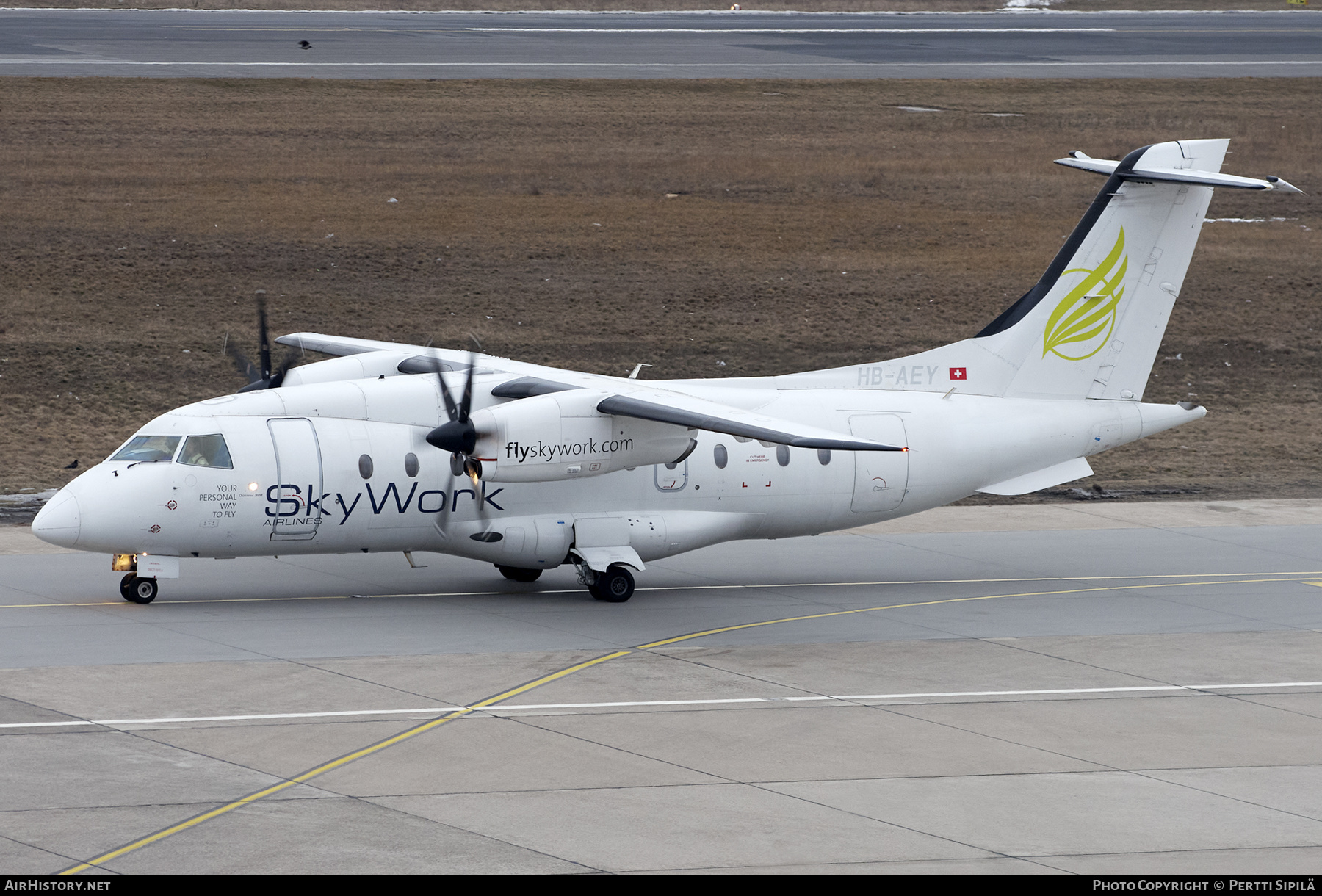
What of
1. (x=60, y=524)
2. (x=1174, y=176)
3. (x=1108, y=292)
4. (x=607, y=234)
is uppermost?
(x=607, y=234)

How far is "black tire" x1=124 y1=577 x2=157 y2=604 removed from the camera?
22906mm

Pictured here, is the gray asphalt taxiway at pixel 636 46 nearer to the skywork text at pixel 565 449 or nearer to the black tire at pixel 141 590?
the black tire at pixel 141 590

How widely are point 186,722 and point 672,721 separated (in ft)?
18.0

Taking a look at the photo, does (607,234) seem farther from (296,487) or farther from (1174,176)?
(296,487)

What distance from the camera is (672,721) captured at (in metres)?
18.9

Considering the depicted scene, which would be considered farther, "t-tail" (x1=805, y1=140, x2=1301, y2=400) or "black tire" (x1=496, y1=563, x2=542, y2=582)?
"t-tail" (x1=805, y1=140, x2=1301, y2=400)

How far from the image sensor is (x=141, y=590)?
23.0 meters

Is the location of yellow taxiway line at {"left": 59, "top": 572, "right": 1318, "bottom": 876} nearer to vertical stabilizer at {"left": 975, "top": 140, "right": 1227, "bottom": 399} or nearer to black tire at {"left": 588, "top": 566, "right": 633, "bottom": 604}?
black tire at {"left": 588, "top": 566, "right": 633, "bottom": 604}

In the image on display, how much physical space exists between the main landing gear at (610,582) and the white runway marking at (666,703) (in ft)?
15.5

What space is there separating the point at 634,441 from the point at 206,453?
594 centimetres

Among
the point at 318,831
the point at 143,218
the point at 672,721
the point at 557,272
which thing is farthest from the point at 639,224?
the point at 318,831

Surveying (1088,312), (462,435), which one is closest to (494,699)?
(462,435)

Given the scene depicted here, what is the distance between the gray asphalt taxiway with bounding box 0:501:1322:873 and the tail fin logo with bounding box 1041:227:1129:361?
12.1 ft

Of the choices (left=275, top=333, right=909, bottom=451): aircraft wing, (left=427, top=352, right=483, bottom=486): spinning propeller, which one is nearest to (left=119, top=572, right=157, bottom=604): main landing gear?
(left=427, top=352, right=483, bottom=486): spinning propeller
